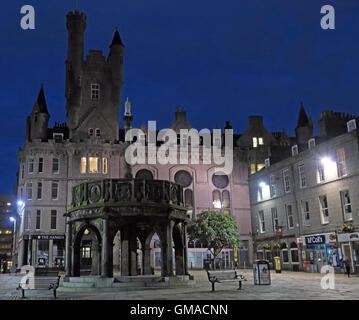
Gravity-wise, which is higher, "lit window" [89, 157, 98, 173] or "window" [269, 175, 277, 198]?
"lit window" [89, 157, 98, 173]

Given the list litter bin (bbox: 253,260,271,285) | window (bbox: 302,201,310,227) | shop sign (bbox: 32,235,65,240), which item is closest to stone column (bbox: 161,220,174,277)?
litter bin (bbox: 253,260,271,285)

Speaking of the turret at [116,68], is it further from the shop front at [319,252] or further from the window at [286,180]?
the shop front at [319,252]

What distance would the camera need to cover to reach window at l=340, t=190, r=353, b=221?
3697 centimetres

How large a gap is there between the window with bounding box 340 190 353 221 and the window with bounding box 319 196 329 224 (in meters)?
2.74

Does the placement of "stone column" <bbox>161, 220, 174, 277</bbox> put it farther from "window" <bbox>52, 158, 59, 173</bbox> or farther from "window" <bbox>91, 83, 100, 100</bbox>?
"window" <bbox>91, 83, 100, 100</bbox>

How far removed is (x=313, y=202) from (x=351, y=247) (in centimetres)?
723

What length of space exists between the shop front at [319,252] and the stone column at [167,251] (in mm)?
21608

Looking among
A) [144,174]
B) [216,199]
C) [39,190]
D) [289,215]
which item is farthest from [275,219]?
[39,190]

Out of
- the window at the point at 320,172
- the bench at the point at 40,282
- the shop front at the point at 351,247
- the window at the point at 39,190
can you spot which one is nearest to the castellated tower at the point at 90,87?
the window at the point at 39,190

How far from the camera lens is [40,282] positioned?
2517 cm

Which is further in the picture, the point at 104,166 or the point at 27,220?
the point at 104,166

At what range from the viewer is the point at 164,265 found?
2166 centimetres

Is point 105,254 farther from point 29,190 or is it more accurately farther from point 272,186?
point 29,190
